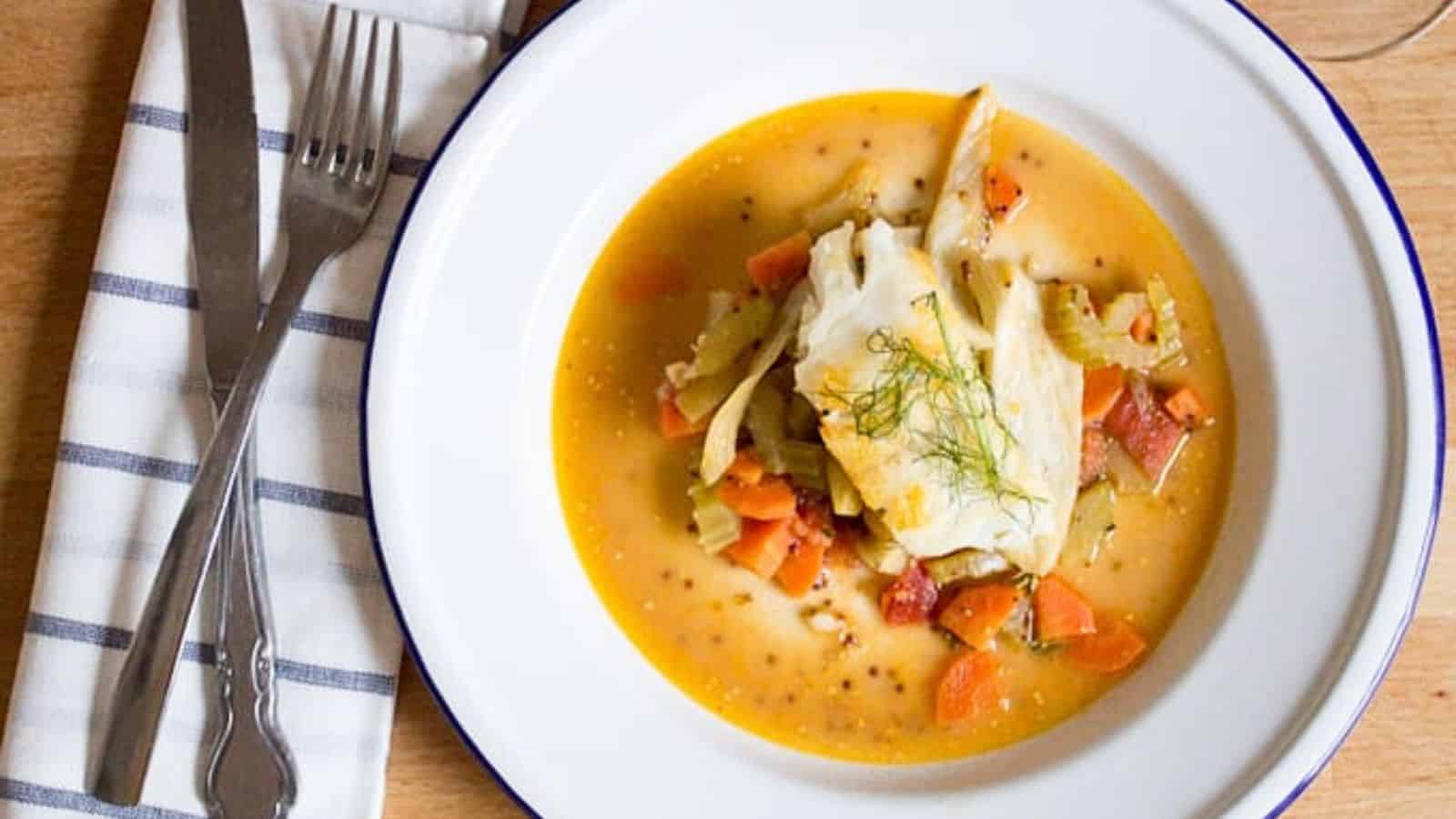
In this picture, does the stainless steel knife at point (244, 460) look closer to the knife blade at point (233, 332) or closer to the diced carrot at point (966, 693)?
the knife blade at point (233, 332)

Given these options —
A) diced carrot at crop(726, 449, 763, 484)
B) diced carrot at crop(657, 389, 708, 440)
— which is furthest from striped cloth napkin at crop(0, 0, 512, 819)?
diced carrot at crop(726, 449, 763, 484)

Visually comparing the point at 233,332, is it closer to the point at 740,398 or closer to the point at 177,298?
the point at 177,298

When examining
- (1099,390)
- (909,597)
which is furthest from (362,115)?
(1099,390)

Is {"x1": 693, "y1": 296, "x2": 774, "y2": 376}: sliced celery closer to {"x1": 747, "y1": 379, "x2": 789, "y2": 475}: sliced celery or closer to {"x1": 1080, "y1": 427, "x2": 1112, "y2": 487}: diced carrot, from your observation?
{"x1": 747, "y1": 379, "x2": 789, "y2": 475}: sliced celery

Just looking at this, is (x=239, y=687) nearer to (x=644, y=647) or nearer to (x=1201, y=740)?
(x=644, y=647)

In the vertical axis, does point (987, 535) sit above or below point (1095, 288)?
below

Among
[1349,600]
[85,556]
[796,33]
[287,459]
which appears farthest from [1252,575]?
[85,556]

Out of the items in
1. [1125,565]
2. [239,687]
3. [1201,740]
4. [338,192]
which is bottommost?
[239,687]

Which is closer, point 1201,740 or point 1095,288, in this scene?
point 1201,740
